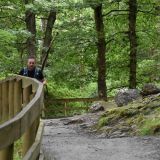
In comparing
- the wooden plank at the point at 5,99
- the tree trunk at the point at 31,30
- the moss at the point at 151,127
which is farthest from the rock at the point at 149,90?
the tree trunk at the point at 31,30

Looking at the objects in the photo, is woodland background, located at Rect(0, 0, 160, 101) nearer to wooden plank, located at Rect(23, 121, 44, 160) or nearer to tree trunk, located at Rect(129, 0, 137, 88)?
tree trunk, located at Rect(129, 0, 137, 88)

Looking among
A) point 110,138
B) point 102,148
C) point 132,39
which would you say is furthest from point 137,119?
point 132,39

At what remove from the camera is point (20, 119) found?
329 cm

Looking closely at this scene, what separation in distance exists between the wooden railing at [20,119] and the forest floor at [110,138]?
1.06m

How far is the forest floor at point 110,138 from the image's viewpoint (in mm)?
7020

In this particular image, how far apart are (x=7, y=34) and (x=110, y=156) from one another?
9.63m

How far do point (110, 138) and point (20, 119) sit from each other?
585cm

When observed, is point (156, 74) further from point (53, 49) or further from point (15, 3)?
point (15, 3)

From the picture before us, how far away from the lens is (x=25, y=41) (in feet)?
75.8

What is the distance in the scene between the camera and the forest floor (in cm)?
702

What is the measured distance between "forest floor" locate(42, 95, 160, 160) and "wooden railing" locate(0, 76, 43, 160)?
41.5 inches

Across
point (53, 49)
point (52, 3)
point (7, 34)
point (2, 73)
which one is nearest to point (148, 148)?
point (7, 34)

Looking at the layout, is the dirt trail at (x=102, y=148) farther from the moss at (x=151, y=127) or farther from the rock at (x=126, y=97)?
the rock at (x=126, y=97)

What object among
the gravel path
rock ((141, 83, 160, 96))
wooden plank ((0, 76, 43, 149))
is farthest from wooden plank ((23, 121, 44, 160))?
rock ((141, 83, 160, 96))
